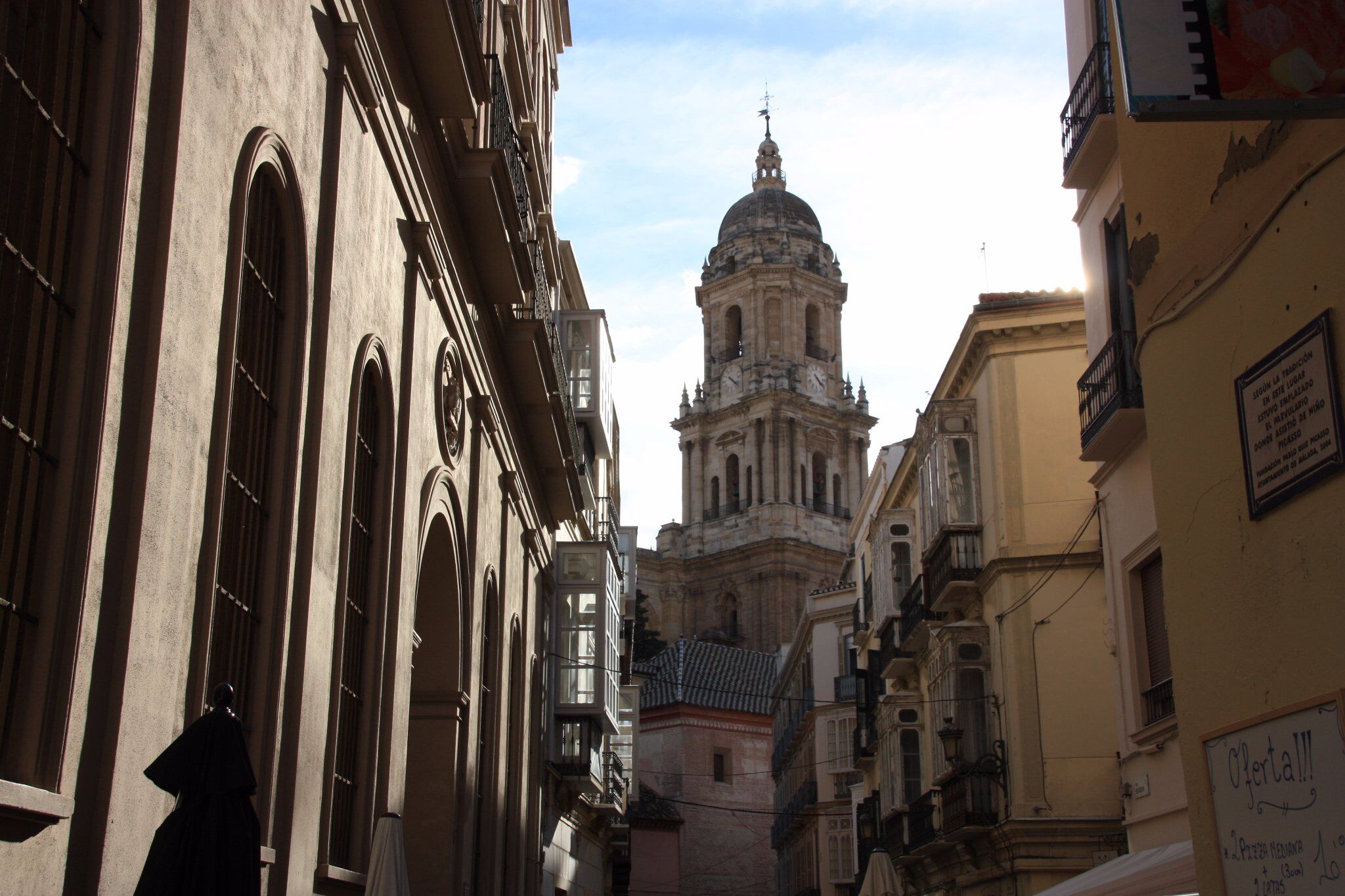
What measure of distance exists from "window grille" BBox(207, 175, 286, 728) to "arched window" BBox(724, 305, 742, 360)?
7094cm

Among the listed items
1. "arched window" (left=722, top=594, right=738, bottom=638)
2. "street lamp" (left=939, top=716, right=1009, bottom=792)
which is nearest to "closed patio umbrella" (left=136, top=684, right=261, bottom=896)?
"street lamp" (left=939, top=716, right=1009, bottom=792)

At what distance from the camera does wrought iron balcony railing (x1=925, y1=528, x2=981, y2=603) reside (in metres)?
20.8

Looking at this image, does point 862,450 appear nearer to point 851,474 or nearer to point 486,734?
point 851,474

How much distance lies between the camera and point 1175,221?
6766 millimetres

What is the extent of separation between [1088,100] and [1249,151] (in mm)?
8323

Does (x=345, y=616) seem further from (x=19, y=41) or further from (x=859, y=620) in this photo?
(x=859, y=620)

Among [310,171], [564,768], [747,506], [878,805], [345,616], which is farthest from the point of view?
[747,506]

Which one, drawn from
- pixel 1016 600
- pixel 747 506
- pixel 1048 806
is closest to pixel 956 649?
pixel 1016 600

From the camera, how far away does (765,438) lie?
7538cm

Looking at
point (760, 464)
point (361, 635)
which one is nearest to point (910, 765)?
point (361, 635)

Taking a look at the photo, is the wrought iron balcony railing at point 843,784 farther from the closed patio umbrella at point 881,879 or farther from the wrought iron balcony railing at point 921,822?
the closed patio umbrella at point 881,879

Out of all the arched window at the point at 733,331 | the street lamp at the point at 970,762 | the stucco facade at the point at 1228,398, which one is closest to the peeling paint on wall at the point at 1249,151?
the stucco facade at the point at 1228,398

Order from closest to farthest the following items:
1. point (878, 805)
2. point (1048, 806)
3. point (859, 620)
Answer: point (1048, 806) → point (878, 805) → point (859, 620)

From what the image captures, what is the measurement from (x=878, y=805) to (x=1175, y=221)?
24341 mm
